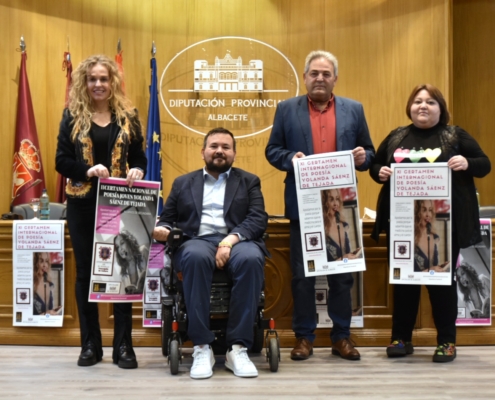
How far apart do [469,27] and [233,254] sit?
4196 millimetres

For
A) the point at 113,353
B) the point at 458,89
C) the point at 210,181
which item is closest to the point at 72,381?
the point at 113,353

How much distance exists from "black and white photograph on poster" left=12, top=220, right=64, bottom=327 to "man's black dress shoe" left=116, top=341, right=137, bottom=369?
75cm

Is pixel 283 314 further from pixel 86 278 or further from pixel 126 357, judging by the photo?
pixel 86 278

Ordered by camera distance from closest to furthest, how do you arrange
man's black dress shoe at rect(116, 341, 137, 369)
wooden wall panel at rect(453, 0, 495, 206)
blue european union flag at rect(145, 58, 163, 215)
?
1. man's black dress shoe at rect(116, 341, 137, 369)
2. blue european union flag at rect(145, 58, 163, 215)
3. wooden wall panel at rect(453, 0, 495, 206)

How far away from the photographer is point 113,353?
149 inches

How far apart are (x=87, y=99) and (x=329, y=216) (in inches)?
57.6

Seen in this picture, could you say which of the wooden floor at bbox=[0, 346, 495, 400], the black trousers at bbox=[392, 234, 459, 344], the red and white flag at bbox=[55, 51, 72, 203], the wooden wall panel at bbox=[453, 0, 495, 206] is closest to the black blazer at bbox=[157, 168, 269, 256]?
the wooden floor at bbox=[0, 346, 495, 400]

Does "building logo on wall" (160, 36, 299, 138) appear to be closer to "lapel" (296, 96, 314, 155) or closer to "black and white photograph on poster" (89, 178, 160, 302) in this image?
"lapel" (296, 96, 314, 155)

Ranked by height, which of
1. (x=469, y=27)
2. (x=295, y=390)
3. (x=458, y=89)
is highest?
(x=469, y=27)

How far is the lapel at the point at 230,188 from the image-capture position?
3.81m

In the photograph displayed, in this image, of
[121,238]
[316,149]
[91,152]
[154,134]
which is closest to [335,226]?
[316,149]

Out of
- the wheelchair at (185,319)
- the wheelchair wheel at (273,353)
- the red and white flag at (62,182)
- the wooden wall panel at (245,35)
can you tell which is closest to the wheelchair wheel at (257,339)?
the wheelchair at (185,319)

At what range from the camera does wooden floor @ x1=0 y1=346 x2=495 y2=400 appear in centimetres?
316

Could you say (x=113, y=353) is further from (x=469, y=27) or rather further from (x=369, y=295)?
(x=469, y=27)
